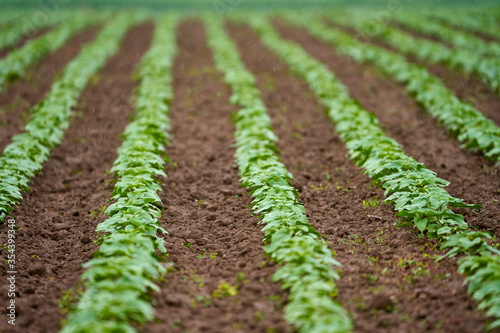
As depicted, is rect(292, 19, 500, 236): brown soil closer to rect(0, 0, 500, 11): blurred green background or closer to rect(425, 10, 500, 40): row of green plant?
rect(425, 10, 500, 40): row of green plant

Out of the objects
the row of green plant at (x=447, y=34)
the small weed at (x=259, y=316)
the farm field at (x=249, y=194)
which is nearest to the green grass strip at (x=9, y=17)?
the farm field at (x=249, y=194)

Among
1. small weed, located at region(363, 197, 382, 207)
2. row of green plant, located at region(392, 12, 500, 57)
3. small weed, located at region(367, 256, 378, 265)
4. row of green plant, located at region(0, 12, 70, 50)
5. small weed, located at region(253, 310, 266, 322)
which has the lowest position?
small weed, located at region(253, 310, 266, 322)

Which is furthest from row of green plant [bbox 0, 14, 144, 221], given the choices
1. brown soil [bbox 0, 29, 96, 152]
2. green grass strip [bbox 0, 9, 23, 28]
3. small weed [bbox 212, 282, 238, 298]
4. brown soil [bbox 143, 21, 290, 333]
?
green grass strip [bbox 0, 9, 23, 28]

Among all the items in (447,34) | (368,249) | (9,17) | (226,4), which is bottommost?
(368,249)

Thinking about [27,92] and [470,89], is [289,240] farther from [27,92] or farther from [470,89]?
[27,92]

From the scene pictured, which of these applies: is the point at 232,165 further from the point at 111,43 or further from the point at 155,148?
the point at 111,43

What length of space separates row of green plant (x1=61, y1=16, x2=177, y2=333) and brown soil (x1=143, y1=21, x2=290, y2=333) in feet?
0.93

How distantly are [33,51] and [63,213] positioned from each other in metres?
A: 12.0

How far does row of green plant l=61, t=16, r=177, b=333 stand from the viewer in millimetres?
3830

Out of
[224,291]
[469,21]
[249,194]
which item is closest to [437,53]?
[469,21]

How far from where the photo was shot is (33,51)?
16125mm

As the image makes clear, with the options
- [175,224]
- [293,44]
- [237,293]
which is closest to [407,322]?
[237,293]

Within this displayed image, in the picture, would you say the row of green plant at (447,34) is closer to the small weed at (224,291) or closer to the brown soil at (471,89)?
the brown soil at (471,89)

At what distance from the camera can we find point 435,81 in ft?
38.8
